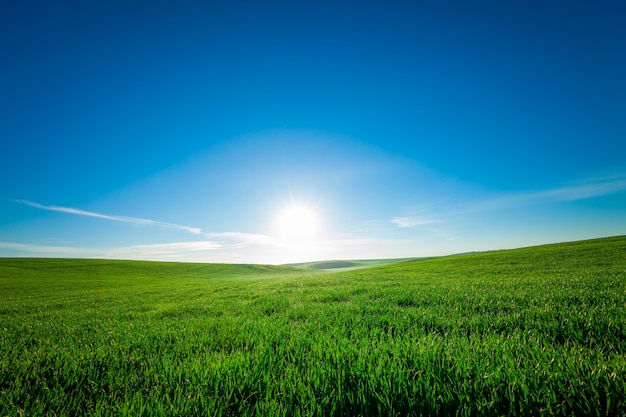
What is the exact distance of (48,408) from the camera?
92.3 inches

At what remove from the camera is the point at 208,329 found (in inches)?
201

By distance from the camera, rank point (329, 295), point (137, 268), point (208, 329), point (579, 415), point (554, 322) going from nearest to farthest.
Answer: point (579, 415) → point (554, 322) → point (208, 329) → point (329, 295) → point (137, 268)

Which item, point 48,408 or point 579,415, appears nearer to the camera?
point 579,415

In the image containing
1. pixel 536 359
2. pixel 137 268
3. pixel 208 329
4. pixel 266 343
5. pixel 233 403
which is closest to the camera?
pixel 233 403

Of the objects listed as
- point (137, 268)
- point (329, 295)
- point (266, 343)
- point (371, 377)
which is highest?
point (371, 377)

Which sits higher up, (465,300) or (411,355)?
A: (411,355)

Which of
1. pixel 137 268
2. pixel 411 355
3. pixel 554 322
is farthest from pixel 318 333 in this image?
pixel 137 268

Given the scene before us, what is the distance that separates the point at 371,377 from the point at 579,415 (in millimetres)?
1468

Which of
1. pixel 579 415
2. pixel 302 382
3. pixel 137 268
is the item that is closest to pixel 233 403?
pixel 302 382

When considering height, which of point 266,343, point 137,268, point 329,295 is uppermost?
point 266,343

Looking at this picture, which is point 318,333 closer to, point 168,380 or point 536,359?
point 168,380

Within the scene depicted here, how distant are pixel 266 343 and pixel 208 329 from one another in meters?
1.97

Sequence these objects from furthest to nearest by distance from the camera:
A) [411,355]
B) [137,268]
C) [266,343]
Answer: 1. [137,268]
2. [266,343]
3. [411,355]

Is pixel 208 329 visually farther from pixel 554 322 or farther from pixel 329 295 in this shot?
pixel 554 322
